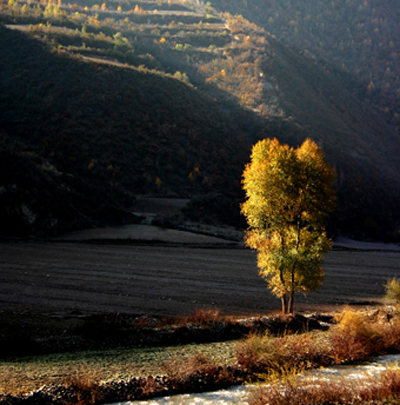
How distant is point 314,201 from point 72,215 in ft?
87.2

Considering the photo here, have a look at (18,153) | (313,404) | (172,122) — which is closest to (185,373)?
(313,404)

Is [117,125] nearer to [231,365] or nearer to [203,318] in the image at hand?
[203,318]

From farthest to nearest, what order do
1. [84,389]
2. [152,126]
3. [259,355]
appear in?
[152,126], [259,355], [84,389]

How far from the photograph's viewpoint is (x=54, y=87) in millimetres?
62062

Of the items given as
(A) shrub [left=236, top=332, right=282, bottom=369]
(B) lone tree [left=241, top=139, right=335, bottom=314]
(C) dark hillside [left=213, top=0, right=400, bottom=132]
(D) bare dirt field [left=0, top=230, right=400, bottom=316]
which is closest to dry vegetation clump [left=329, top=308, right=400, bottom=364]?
(A) shrub [left=236, top=332, right=282, bottom=369]

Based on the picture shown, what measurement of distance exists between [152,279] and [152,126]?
142ft

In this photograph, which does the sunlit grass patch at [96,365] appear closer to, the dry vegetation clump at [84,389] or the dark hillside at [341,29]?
the dry vegetation clump at [84,389]

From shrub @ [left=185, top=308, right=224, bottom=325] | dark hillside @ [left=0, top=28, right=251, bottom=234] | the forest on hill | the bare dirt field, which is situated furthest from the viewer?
dark hillside @ [left=0, top=28, right=251, bottom=234]

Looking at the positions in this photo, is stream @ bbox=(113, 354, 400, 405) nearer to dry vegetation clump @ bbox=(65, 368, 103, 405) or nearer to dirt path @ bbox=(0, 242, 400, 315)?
dry vegetation clump @ bbox=(65, 368, 103, 405)

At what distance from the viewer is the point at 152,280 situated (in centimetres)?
2120

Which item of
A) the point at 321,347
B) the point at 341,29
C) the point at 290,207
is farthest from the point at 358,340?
the point at 341,29

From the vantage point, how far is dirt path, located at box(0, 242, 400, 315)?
56.3 ft

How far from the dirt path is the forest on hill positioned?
8.05 meters

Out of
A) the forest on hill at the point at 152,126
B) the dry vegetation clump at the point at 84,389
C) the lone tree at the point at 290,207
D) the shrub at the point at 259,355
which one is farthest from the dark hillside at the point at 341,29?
the dry vegetation clump at the point at 84,389
